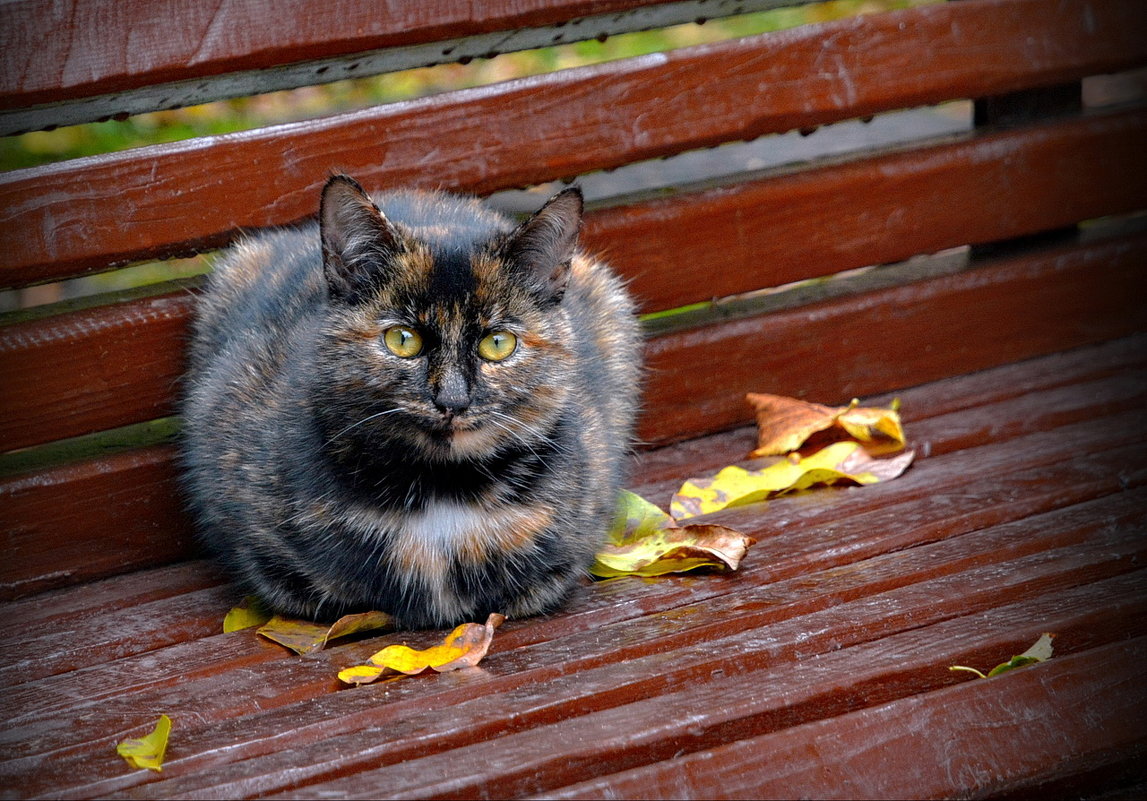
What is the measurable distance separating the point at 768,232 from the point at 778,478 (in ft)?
2.31

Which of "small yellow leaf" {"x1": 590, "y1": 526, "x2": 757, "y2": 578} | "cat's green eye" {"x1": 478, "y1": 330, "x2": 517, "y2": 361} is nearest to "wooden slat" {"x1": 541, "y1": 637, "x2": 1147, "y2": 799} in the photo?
"small yellow leaf" {"x1": 590, "y1": 526, "x2": 757, "y2": 578}

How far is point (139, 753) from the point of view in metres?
2.05

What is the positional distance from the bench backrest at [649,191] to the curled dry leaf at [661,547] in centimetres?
55

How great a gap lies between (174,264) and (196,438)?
3.09 m

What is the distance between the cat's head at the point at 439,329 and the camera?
2291 millimetres

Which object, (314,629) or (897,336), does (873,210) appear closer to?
(897,336)

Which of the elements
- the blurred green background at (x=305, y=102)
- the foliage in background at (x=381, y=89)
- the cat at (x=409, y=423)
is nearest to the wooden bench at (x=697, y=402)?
the cat at (x=409, y=423)

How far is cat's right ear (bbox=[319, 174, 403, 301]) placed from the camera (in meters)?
2.25

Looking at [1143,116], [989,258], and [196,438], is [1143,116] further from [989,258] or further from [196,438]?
[196,438]

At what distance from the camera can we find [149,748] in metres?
2.06

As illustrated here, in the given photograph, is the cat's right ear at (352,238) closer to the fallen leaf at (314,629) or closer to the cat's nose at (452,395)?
the cat's nose at (452,395)

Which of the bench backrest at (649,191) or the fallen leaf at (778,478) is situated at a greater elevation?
the bench backrest at (649,191)

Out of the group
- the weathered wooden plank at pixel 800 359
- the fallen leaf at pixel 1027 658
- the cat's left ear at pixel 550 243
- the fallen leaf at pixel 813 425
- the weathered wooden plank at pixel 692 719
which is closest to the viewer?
the weathered wooden plank at pixel 692 719

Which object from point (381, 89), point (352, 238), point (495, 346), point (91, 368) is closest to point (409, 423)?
point (495, 346)
